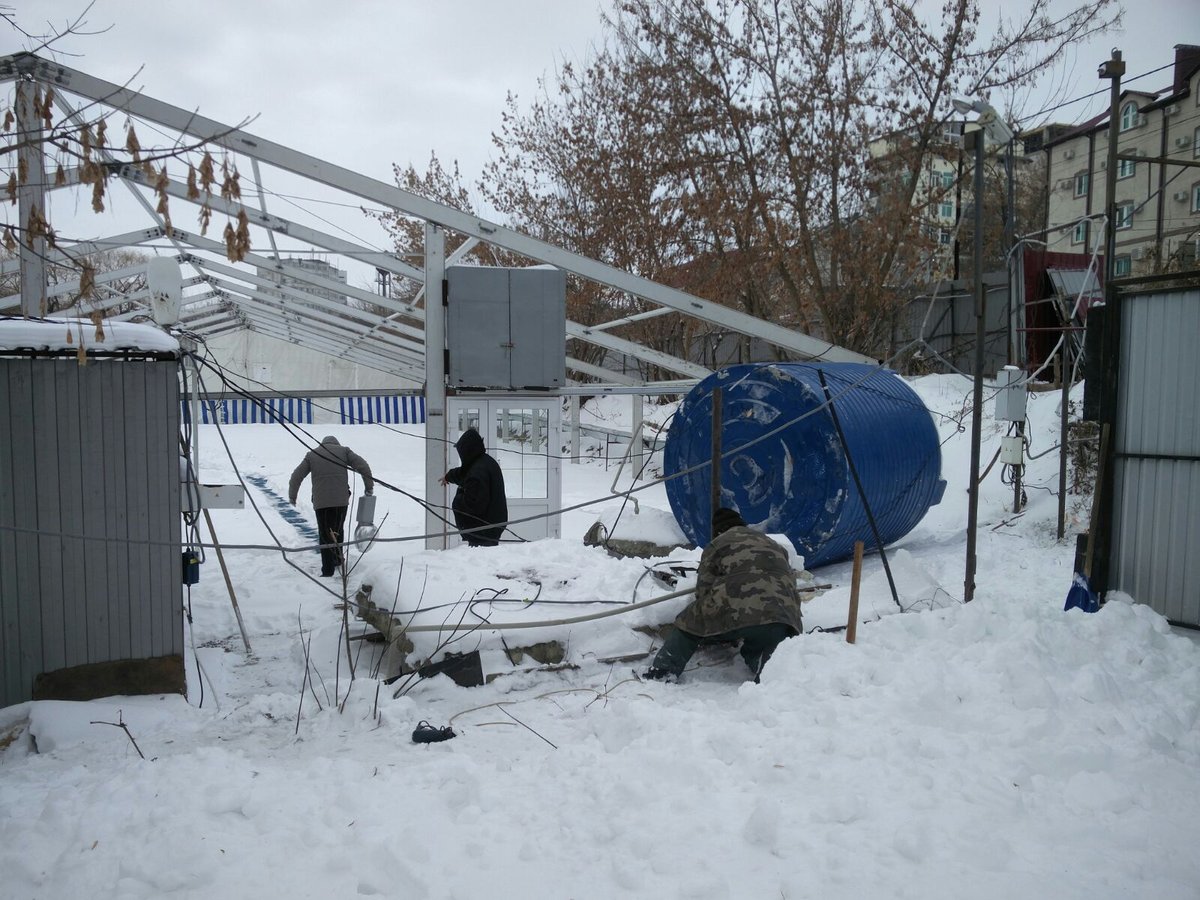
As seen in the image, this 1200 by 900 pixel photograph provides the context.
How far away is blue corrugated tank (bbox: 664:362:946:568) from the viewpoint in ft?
31.4

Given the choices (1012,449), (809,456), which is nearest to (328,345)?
(809,456)

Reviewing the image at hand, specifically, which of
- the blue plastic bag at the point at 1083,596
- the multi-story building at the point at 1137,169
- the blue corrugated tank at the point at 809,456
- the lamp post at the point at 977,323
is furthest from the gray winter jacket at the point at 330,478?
the multi-story building at the point at 1137,169

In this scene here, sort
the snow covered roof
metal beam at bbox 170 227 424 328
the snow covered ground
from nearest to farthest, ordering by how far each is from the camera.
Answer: the snow covered ground → the snow covered roof → metal beam at bbox 170 227 424 328

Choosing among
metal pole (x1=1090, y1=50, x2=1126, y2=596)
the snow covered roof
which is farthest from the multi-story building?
the snow covered roof

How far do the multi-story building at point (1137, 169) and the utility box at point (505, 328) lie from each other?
14117 mm

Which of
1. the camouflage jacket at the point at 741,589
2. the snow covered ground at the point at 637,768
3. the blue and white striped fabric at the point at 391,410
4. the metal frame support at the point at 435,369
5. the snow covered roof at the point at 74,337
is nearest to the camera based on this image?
the snow covered ground at the point at 637,768

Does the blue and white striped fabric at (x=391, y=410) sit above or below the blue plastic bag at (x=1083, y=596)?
above

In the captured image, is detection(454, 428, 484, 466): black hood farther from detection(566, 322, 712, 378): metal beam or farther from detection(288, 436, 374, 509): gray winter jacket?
detection(566, 322, 712, 378): metal beam

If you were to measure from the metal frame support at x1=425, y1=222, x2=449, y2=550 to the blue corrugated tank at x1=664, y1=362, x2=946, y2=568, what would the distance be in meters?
2.84

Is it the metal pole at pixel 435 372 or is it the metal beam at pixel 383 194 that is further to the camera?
the metal pole at pixel 435 372

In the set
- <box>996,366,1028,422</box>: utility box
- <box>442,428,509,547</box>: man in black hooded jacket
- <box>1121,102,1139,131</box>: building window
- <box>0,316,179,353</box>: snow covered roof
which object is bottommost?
<box>442,428,509,547</box>: man in black hooded jacket

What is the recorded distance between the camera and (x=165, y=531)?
226 inches

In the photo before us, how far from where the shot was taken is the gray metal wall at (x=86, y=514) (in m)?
5.33

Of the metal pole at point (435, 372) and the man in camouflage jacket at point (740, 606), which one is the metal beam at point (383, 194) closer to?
the metal pole at point (435, 372)
